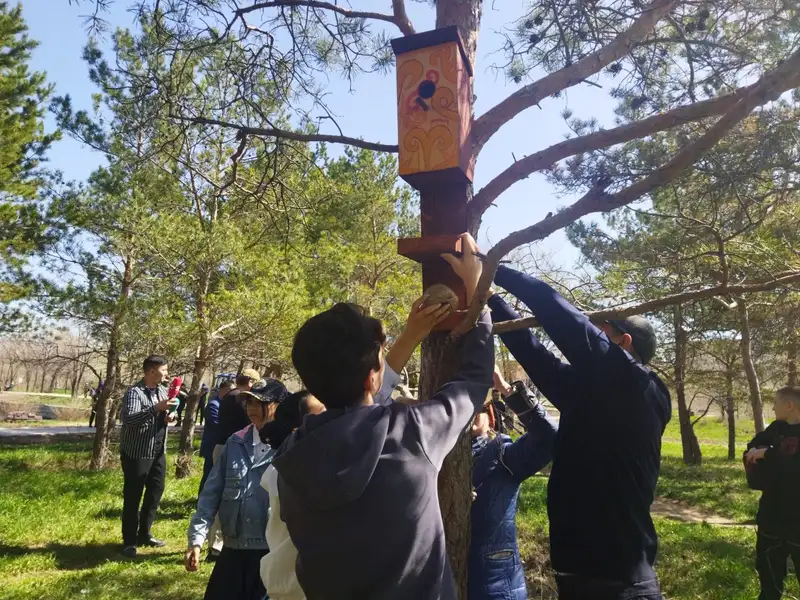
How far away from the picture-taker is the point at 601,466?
170cm

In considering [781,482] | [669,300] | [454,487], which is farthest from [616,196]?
[781,482]

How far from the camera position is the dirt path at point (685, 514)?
8055mm

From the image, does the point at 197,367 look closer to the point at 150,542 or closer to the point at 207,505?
the point at 150,542

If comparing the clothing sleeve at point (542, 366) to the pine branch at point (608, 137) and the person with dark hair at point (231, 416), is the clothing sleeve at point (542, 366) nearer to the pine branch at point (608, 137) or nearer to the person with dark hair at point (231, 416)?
the pine branch at point (608, 137)

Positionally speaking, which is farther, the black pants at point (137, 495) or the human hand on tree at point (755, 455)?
the black pants at point (137, 495)

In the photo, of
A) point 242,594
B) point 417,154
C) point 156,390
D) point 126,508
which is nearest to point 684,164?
point 417,154

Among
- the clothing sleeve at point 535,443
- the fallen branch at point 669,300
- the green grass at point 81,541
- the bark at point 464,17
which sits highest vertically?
the bark at point 464,17

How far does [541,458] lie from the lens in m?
2.39

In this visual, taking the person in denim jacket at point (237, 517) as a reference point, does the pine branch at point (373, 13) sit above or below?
above

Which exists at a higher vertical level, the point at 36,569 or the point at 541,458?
the point at 541,458

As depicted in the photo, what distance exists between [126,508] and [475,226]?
456 cm

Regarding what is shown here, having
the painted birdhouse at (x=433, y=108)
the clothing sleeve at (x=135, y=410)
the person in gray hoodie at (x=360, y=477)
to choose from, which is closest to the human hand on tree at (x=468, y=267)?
the painted birdhouse at (x=433, y=108)

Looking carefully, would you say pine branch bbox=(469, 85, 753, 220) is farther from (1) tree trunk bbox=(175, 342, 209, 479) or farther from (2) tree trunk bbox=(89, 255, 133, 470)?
(2) tree trunk bbox=(89, 255, 133, 470)

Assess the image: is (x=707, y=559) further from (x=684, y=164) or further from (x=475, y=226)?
(x=684, y=164)
